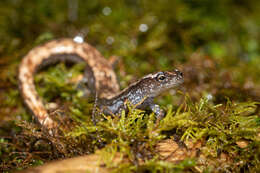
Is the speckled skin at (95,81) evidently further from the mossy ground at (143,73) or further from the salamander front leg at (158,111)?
the mossy ground at (143,73)

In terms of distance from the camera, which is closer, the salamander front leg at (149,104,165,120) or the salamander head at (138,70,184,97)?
the salamander front leg at (149,104,165,120)

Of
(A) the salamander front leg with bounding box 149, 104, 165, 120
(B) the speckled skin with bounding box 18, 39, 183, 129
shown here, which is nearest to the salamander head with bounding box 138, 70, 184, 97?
(B) the speckled skin with bounding box 18, 39, 183, 129

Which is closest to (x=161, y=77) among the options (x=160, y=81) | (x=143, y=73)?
(x=160, y=81)

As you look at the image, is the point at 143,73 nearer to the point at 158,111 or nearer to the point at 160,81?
the point at 160,81

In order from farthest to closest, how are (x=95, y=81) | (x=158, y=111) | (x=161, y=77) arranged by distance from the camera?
(x=95, y=81)
(x=161, y=77)
(x=158, y=111)

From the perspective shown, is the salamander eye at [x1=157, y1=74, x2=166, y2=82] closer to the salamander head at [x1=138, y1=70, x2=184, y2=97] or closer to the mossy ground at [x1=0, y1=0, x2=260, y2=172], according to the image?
the salamander head at [x1=138, y1=70, x2=184, y2=97]

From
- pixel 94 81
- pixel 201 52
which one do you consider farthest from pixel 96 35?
pixel 201 52

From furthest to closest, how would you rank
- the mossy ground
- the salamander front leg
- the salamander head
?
1. the salamander head
2. the salamander front leg
3. the mossy ground
